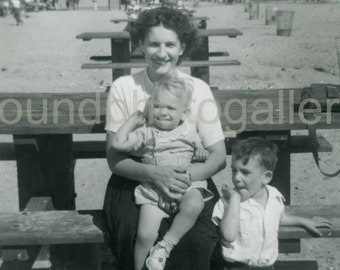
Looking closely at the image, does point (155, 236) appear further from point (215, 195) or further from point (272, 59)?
point (272, 59)

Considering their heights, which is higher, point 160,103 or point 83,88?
point 160,103

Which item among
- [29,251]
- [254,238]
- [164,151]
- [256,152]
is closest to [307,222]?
[254,238]

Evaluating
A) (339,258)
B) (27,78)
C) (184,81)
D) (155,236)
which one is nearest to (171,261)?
(155,236)

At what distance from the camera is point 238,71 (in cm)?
1194

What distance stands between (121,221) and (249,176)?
57cm

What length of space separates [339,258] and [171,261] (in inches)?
71.2

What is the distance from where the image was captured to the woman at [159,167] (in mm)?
2816

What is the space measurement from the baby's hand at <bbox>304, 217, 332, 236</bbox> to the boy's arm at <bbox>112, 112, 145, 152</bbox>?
0.81 metres

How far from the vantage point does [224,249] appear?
110 inches

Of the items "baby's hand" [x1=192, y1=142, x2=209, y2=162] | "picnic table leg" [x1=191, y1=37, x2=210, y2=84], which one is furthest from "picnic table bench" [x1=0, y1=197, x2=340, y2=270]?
"picnic table leg" [x1=191, y1=37, x2=210, y2=84]

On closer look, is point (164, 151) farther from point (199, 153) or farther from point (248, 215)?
point (248, 215)

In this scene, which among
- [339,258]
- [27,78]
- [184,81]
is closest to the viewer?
[184,81]

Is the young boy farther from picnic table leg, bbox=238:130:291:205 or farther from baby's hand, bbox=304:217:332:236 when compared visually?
picnic table leg, bbox=238:130:291:205

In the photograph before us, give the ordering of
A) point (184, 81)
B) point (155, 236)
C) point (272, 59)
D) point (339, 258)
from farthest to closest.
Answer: point (272, 59), point (339, 258), point (184, 81), point (155, 236)
